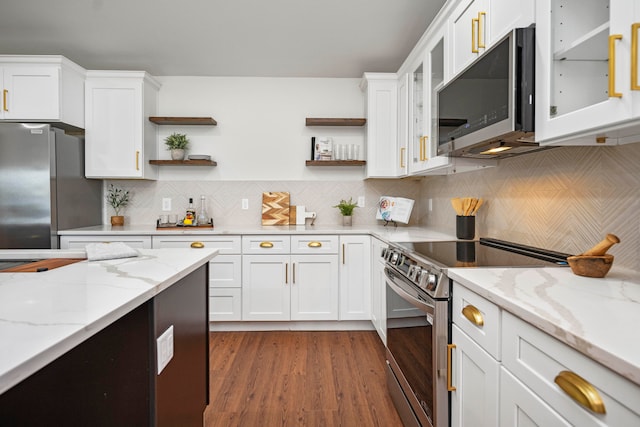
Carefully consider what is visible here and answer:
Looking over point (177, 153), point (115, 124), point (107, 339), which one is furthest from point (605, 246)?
point (115, 124)

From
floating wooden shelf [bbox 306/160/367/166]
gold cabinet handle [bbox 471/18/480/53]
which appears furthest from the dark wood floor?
gold cabinet handle [bbox 471/18/480/53]

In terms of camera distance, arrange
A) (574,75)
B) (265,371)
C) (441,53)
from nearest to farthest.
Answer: (574,75), (441,53), (265,371)

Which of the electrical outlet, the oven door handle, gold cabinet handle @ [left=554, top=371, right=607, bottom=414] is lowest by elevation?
the electrical outlet

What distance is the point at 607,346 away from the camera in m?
0.66

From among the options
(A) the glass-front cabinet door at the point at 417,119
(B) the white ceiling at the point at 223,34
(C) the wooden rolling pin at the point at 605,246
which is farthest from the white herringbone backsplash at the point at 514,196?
(B) the white ceiling at the point at 223,34

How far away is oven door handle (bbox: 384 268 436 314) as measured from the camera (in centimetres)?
145

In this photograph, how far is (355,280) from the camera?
3.14 metres

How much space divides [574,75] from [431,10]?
1646mm

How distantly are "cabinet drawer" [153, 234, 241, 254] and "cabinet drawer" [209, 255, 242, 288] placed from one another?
7 centimetres

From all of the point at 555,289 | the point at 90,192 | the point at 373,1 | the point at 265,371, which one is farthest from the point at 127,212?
the point at 555,289

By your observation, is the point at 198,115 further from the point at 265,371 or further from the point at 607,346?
the point at 607,346

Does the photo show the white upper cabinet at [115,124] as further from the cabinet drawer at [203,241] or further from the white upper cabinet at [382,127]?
the white upper cabinet at [382,127]

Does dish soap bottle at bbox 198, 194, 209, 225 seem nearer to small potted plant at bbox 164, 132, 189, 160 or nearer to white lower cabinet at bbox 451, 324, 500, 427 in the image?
small potted plant at bbox 164, 132, 189, 160

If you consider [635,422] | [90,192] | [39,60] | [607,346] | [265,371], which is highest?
[39,60]
